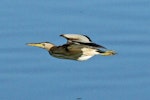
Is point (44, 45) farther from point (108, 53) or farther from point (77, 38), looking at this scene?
point (108, 53)

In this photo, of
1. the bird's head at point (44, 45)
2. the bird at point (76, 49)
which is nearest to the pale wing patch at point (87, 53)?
the bird at point (76, 49)

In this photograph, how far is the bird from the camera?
10477mm

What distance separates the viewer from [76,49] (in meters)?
10.7

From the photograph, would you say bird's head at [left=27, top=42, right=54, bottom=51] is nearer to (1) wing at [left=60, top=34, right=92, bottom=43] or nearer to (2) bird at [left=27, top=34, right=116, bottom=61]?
(2) bird at [left=27, top=34, right=116, bottom=61]

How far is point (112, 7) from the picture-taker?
12.3m

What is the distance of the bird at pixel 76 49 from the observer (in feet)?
34.4

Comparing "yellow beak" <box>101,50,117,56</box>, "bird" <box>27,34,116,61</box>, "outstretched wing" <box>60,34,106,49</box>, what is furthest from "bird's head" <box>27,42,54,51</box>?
"yellow beak" <box>101,50,117,56</box>

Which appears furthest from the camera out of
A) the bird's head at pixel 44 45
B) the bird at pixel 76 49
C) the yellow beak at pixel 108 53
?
the bird's head at pixel 44 45

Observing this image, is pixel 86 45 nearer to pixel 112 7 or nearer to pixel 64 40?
pixel 64 40

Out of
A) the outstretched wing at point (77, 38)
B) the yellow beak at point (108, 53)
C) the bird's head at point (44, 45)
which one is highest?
the outstretched wing at point (77, 38)

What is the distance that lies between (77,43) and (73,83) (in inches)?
16.3

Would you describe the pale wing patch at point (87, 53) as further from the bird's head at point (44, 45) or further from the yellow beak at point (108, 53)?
the bird's head at point (44, 45)

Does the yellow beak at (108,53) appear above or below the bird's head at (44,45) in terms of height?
below

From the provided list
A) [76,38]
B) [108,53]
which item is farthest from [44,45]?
[108,53]
